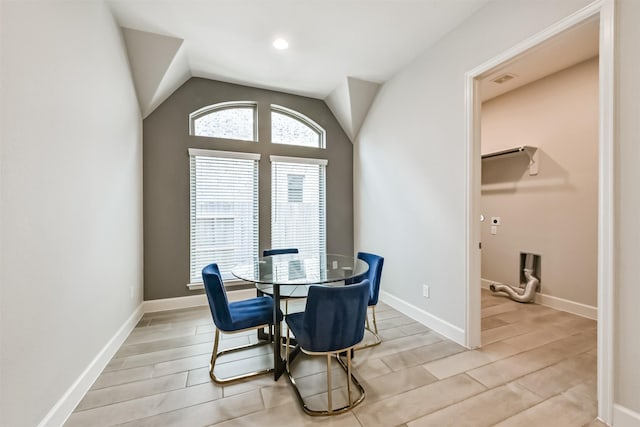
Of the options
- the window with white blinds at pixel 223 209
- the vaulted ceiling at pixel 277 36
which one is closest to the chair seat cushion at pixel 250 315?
the window with white blinds at pixel 223 209

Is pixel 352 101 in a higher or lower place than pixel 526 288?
higher

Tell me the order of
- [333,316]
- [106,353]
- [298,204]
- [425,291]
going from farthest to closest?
[298,204] → [425,291] → [106,353] → [333,316]

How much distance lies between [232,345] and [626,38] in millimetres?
3482

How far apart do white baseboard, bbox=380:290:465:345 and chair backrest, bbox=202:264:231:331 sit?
2.05 meters

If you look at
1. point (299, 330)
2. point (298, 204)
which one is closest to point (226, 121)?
point (298, 204)

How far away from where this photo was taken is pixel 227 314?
183 centimetres

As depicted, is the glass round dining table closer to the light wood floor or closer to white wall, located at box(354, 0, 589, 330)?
the light wood floor

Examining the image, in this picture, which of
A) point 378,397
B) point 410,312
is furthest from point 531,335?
point 378,397

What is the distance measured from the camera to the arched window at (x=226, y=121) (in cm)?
352

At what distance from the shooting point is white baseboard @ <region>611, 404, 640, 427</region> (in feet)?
4.52

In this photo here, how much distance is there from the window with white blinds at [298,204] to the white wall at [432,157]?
0.83 meters

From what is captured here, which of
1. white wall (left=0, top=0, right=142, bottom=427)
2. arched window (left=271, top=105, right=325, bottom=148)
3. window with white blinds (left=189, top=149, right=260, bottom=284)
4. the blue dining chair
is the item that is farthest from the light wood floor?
arched window (left=271, top=105, right=325, bottom=148)

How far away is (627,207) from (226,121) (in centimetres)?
396

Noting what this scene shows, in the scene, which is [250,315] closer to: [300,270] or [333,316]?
[300,270]
